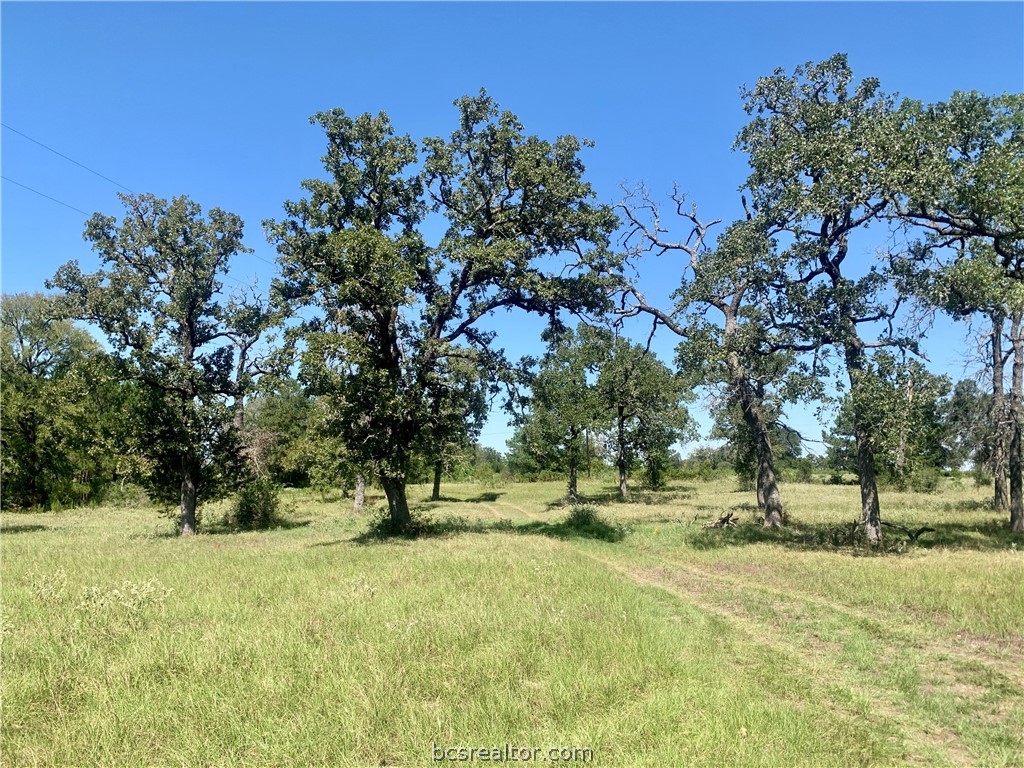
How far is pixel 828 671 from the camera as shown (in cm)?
727

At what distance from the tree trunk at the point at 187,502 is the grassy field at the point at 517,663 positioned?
11213mm

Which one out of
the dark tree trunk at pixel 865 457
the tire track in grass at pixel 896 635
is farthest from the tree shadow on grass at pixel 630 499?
the tire track in grass at pixel 896 635

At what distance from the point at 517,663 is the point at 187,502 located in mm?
24684

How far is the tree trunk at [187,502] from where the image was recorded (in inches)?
1016

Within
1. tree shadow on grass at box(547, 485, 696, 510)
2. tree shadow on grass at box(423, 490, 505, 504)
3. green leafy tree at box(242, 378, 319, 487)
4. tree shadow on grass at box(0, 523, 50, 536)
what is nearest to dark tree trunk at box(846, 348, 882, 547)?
green leafy tree at box(242, 378, 319, 487)

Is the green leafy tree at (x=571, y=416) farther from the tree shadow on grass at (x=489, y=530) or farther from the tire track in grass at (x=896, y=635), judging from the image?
the tire track in grass at (x=896, y=635)

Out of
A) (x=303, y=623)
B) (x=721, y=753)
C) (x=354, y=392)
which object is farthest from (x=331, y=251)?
(x=721, y=753)

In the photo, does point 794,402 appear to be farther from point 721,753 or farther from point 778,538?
point 721,753

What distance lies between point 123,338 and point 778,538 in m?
28.2

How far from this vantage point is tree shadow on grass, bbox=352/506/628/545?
72.9 ft

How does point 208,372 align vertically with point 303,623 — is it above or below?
above

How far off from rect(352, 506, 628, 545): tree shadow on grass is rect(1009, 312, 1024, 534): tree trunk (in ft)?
51.5

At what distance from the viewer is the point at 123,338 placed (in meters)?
23.4

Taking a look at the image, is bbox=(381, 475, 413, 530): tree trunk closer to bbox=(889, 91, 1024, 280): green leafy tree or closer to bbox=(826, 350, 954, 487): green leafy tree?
bbox=(826, 350, 954, 487): green leafy tree
